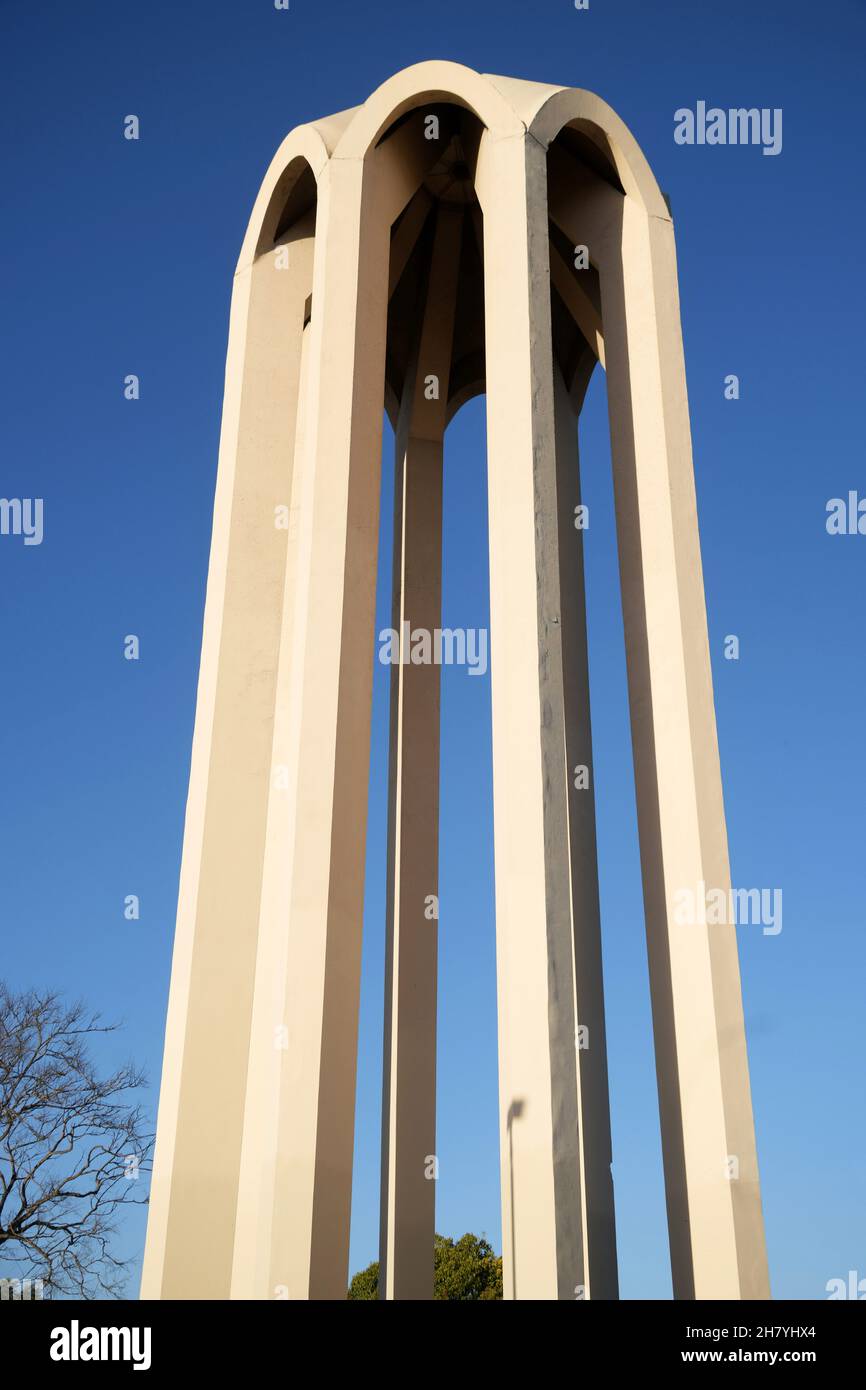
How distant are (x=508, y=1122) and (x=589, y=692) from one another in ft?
21.5

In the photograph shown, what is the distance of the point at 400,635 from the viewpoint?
16.6 meters

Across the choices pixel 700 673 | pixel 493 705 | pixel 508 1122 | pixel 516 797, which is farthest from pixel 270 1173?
pixel 700 673

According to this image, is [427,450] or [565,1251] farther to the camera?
[427,450]

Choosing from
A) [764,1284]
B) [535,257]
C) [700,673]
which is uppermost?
[535,257]

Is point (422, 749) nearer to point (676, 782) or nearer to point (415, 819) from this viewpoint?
point (415, 819)

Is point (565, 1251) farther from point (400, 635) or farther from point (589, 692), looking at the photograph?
point (400, 635)

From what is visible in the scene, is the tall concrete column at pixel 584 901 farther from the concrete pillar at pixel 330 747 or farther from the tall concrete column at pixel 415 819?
the concrete pillar at pixel 330 747

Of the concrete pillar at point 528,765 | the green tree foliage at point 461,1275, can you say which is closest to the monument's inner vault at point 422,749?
the concrete pillar at point 528,765

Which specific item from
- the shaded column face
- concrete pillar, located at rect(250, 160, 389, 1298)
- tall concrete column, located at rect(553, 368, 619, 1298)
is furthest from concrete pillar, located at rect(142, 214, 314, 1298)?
the shaded column face

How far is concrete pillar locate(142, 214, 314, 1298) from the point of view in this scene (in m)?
11.9

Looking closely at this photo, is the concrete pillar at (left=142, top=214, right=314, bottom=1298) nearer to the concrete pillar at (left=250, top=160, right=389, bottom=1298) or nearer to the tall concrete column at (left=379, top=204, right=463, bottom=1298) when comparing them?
the concrete pillar at (left=250, top=160, right=389, bottom=1298)

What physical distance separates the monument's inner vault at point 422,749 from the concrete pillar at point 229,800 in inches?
1.2

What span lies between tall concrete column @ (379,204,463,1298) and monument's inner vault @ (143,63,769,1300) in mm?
41

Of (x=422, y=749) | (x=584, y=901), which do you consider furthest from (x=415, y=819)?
(x=584, y=901)
